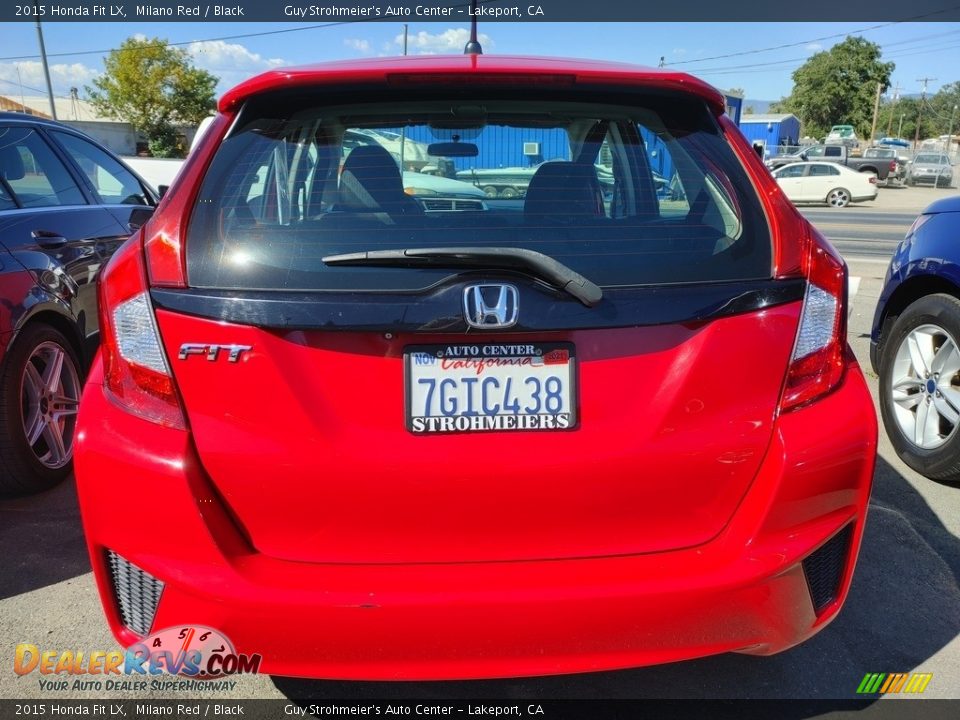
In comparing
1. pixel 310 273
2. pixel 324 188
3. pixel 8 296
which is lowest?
pixel 8 296

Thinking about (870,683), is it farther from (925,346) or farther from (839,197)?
(839,197)

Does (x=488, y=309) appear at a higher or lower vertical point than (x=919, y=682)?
higher

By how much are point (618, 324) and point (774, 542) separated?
0.62m

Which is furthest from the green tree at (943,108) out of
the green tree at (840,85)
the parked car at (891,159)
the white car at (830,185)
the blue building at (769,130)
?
the white car at (830,185)

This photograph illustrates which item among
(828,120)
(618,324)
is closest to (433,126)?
(618,324)

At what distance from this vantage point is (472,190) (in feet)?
7.04

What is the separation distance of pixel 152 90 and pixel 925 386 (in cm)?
4834

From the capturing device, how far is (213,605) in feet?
5.58

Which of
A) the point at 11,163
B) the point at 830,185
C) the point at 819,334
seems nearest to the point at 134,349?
the point at 819,334

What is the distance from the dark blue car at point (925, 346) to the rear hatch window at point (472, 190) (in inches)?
93.0

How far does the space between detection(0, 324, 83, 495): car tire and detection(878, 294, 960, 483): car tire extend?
162 inches

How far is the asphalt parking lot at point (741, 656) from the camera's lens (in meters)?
2.33

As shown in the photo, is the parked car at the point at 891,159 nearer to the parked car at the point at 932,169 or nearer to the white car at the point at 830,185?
the parked car at the point at 932,169

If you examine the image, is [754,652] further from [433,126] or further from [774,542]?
[433,126]
